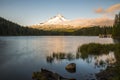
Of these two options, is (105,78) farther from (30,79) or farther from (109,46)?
(109,46)

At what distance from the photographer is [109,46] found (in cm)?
5097

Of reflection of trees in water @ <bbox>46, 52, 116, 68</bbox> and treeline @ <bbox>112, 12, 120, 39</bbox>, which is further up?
treeline @ <bbox>112, 12, 120, 39</bbox>

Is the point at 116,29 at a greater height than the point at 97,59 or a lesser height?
greater

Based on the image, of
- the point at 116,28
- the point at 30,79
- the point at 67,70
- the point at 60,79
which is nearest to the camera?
the point at 60,79

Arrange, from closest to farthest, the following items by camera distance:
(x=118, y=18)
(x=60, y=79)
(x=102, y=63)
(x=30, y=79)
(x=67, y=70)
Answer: (x=60, y=79)
(x=30, y=79)
(x=67, y=70)
(x=102, y=63)
(x=118, y=18)

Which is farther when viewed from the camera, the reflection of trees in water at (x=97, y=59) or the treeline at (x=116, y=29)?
the treeline at (x=116, y=29)

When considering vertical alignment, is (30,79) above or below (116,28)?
below

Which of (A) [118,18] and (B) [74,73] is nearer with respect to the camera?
(B) [74,73]

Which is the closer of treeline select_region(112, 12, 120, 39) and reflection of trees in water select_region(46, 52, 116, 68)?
reflection of trees in water select_region(46, 52, 116, 68)

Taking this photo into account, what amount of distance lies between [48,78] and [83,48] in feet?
99.0

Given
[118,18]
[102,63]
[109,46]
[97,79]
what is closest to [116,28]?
[118,18]

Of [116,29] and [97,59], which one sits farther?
[116,29]

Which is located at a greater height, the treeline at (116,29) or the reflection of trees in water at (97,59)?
the treeline at (116,29)

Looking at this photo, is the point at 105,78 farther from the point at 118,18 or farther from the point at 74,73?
the point at 118,18
